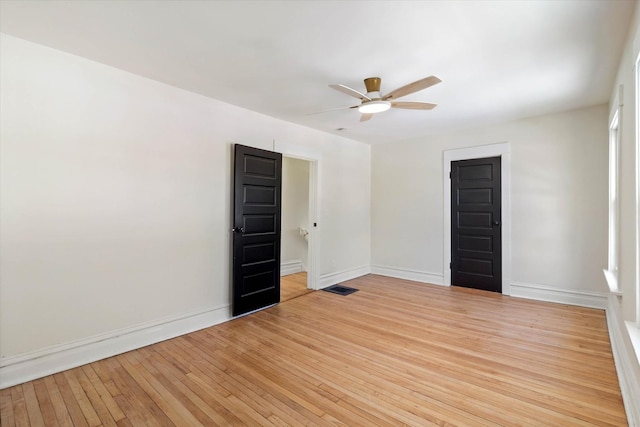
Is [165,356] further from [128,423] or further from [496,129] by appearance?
[496,129]

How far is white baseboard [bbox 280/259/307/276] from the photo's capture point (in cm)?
586

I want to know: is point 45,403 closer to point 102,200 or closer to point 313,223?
point 102,200

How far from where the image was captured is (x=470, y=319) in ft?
11.4

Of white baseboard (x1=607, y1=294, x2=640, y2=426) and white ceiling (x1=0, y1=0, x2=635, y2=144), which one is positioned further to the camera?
white ceiling (x1=0, y1=0, x2=635, y2=144)

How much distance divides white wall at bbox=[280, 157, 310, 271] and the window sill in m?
4.80

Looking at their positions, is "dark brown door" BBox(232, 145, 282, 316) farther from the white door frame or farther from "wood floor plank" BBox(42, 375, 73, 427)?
"wood floor plank" BBox(42, 375, 73, 427)

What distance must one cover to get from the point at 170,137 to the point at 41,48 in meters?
1.11

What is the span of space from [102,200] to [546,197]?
17.5ft

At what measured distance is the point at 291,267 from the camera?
6051 millimetres

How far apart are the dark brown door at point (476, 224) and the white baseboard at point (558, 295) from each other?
10.5 inches

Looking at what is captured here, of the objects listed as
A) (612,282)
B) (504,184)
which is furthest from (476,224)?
(612,282)

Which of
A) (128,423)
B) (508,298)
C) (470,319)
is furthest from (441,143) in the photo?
(128,423)

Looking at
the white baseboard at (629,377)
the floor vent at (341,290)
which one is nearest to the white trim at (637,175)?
the white baseboard at (629,377)

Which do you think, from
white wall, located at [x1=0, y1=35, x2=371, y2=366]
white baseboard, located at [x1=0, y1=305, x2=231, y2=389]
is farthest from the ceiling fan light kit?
white baseboard, located at [x1=0, y1=305, x2=231, y2=389]
